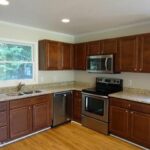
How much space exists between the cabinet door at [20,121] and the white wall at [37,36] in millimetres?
788

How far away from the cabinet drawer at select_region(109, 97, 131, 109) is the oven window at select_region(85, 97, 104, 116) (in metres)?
0.26

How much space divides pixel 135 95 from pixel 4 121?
2.72m

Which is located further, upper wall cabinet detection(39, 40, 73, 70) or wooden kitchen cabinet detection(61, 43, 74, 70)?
wooden kitchen cabinet detection(61, 43, 74, 70)

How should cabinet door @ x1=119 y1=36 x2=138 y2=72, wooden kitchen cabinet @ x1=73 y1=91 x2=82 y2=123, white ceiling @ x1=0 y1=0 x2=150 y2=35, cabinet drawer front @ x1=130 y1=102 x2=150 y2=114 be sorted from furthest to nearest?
wooden kitchen cabinet @ x1=73 y1=91 x2=82 y2=123 < cabinet door @ x1=119 y1=36 x2=138 y2=72 < cabinet drawer front @ x1=130 y1=102 x2=150 y2=114 < white ceiling @ x1=0 y1=0 x2=150 y2=35

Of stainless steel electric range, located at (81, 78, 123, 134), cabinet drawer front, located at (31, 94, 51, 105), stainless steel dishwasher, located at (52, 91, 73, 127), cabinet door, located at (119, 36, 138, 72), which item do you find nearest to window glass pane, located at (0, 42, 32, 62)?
cabinet drawer front, located at (31, 94, 51, 105)

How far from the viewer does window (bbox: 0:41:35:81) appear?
3.58m

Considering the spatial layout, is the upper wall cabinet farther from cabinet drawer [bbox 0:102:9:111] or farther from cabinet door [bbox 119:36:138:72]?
cabinet door [bbox 119:36:138:72]

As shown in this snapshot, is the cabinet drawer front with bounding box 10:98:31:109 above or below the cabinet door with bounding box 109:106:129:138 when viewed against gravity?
above

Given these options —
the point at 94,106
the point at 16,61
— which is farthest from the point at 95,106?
the point at 16,61

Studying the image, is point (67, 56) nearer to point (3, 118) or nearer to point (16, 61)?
point (16, 61)

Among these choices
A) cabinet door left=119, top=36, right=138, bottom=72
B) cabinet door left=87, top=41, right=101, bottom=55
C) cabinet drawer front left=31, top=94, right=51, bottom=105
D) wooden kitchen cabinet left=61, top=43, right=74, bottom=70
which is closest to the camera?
cabinet door left=119, top=36, right=138, bottom=72

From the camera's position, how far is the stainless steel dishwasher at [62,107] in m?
3.87

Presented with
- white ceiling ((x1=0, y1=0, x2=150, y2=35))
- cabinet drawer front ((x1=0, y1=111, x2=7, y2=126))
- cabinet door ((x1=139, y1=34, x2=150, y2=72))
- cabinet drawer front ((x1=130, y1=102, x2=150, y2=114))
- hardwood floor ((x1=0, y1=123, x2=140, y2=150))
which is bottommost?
hardwood floor ((x1=0, y1=123, x2=140, y2=150))

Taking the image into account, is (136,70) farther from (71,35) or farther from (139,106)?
(71,35)
